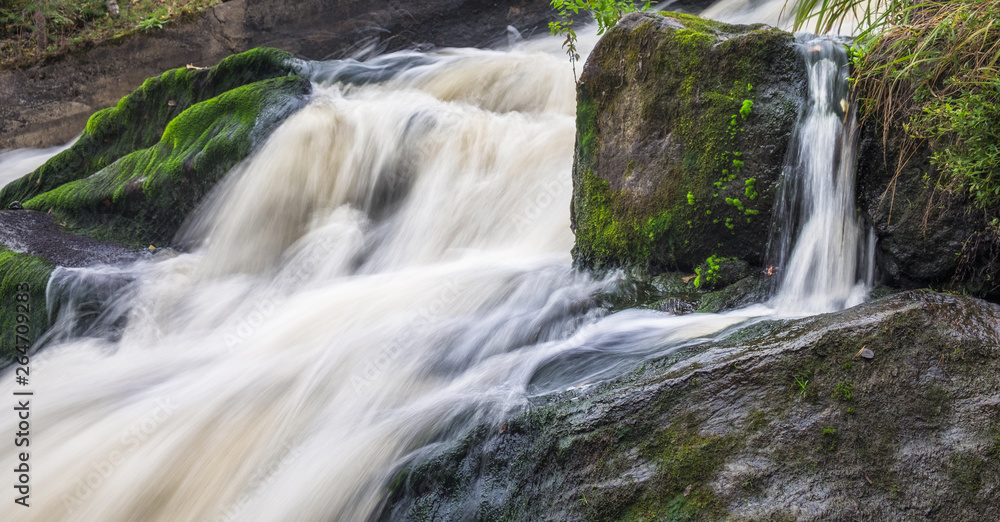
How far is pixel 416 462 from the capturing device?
281 cm

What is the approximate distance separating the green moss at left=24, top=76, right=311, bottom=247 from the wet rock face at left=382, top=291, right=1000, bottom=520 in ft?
14.4

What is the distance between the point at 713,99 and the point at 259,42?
7634mm

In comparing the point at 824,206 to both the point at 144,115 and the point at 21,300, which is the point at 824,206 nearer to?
the point at 21,300

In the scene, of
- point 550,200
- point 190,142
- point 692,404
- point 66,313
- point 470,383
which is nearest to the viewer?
point 692,404

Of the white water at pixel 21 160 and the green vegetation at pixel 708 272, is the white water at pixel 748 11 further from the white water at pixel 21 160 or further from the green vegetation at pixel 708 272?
the white water at pixel 21 160

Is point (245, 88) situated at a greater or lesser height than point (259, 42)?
lesser

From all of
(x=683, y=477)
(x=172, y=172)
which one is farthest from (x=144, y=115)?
(x=683, y=477)

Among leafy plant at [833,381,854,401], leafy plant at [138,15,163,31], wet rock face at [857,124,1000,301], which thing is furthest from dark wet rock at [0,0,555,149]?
leafy plant at [833,381,854,401]

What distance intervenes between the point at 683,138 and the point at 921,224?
1271mm

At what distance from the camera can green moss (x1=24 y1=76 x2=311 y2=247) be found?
6.01 m

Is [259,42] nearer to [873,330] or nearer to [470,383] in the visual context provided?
[470,383]

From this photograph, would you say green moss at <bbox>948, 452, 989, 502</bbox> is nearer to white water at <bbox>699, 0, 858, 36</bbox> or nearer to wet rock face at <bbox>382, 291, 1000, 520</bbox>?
wet rock face at <bbox>382, 291, 1000, 520</bbox>

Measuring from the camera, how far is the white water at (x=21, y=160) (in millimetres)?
8711

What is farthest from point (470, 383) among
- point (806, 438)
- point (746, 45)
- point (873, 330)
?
point (746, 45)
